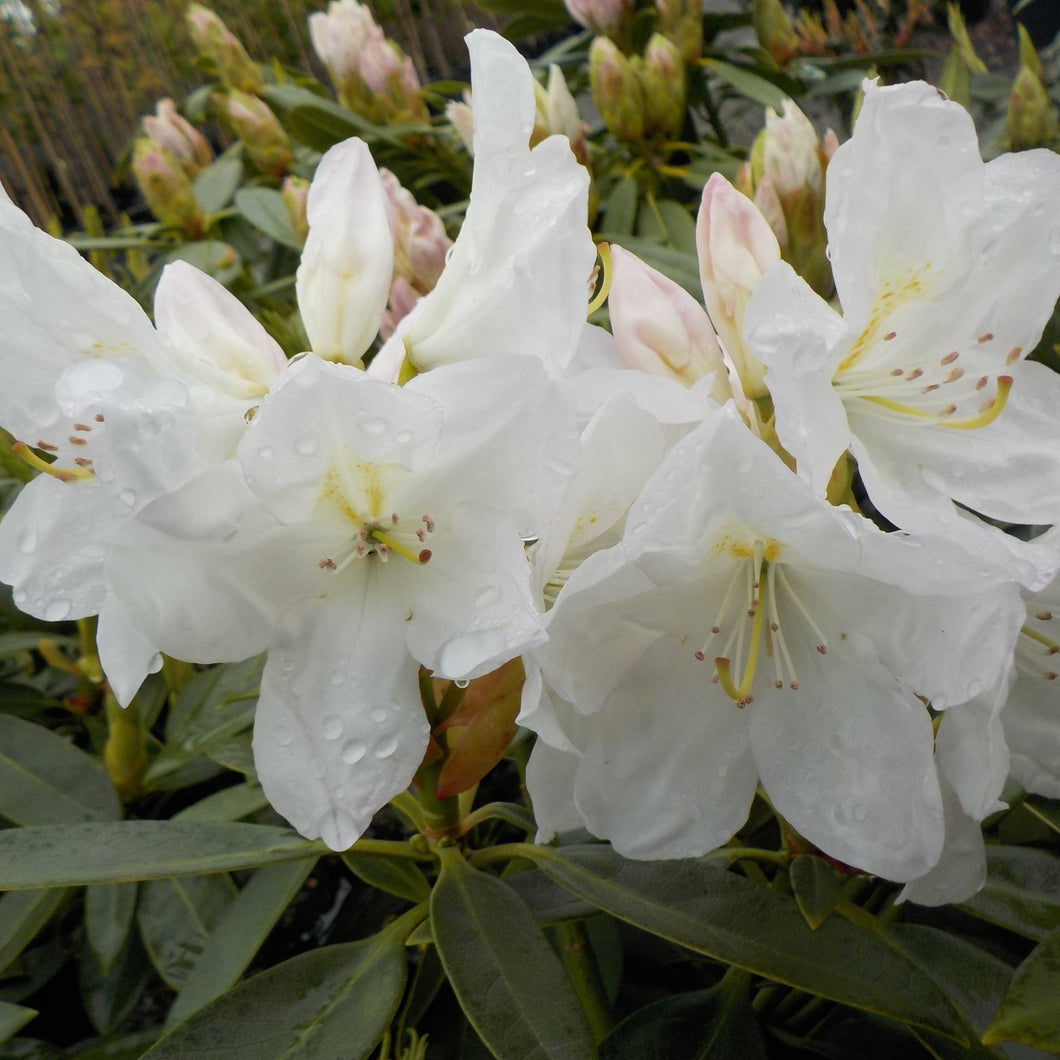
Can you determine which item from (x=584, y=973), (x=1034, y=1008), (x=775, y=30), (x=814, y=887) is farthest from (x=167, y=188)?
(x=1034, y=1008)

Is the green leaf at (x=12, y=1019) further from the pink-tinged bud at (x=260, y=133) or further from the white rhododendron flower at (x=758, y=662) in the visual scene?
the pink-tinged bud at (x=260, y=133)

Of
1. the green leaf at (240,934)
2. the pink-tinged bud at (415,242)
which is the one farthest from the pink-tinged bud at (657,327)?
the pink-tinged bud at (415,242)

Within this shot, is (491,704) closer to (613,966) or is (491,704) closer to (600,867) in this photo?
(600,867)

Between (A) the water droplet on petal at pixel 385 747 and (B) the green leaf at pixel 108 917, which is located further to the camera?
(B) the green leaf at pixel 108 917

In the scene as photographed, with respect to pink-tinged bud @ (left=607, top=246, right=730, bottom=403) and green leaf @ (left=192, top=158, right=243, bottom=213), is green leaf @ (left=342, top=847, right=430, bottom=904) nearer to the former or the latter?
pink-tinged bud @ (left=607, top=246, right=730, bottom=403)

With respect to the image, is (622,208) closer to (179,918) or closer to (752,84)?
(752,84)
